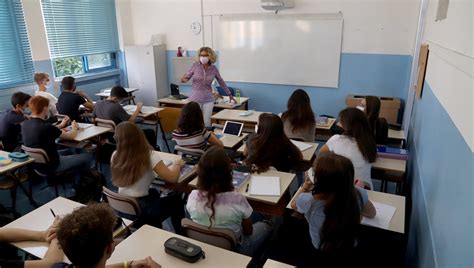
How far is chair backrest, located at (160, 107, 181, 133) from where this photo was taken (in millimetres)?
5682

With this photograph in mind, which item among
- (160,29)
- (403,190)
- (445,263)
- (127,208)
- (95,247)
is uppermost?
(160,29)

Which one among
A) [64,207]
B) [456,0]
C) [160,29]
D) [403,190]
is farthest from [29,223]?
[160,29]

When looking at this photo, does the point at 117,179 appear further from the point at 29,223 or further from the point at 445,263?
the point at 445,263

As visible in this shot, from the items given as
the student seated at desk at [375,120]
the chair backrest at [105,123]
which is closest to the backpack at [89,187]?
the chair backrest at [105,123]

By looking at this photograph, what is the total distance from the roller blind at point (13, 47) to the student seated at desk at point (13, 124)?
1498 millimetres

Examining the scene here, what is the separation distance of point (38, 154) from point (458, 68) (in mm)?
3666

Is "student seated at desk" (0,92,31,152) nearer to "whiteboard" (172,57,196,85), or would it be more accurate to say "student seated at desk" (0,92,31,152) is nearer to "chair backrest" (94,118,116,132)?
"chair backrest" (94,118,116,132)

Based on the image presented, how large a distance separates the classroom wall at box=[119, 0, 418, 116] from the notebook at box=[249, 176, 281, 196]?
11.9 feet

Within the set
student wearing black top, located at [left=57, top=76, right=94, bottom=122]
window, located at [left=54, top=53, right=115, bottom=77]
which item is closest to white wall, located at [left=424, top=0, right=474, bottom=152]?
student wearing black top, located at [left=57, top=76, right=94, bottom=122]

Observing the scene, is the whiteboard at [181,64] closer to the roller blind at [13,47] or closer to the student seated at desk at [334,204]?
the roller blind at [13,47]

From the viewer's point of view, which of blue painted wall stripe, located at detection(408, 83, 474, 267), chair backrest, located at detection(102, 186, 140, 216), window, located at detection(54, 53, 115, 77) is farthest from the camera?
window, located at detection(54, 53, 115, 77)

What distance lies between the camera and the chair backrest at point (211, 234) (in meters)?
1.97

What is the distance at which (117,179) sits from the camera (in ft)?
8.52

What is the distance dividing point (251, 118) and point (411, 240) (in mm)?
2656
